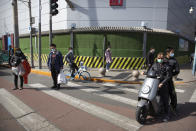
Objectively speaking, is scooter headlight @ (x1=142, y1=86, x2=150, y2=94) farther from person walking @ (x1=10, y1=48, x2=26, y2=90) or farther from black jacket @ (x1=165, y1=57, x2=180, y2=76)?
person walking @ (x1=10, y1=48, x2=26, y2=90)

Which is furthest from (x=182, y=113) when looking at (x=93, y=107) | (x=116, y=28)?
(x=116, y=28)

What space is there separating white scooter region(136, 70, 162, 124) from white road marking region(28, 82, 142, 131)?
0.84ft

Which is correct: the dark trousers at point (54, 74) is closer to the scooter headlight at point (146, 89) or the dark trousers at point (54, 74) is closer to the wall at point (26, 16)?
the scooter headlight at point (146, 89)

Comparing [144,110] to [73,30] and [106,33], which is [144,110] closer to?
[106,33]

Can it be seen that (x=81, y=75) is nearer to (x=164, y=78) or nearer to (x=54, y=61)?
(x=54, y=61)

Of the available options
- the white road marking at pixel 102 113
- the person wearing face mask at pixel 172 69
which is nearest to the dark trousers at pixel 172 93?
the person wearing face mask at pixel 172 69

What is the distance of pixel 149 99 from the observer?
11.8 ft

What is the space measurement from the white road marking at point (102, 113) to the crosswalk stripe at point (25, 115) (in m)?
1.18

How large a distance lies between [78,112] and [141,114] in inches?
67.8

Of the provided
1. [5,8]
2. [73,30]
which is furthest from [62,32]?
[5,8]

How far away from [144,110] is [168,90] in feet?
3.37

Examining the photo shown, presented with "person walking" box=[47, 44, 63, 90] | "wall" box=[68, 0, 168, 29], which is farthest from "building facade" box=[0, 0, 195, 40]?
"person walking" box=[47, 44, 63, 90]

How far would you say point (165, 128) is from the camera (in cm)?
356

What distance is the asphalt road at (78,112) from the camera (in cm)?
359
